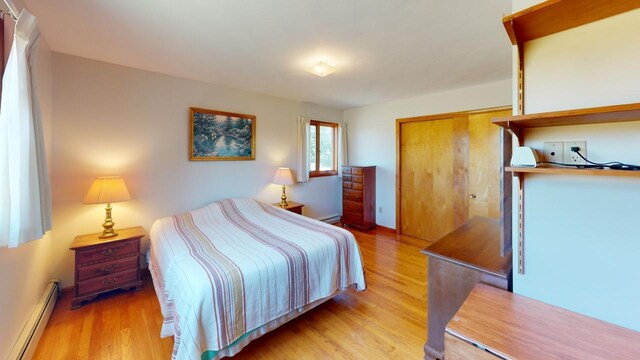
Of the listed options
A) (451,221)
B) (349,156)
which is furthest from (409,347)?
(349,156)

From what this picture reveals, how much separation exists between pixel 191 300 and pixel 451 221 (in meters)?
Answer: 3.51

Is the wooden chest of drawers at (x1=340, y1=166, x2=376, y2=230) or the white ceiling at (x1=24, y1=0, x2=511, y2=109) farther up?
the white ceiling at (x1=24, y1=0, x2=511, y2=109)

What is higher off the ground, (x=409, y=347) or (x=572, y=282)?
(x=572, y=282)

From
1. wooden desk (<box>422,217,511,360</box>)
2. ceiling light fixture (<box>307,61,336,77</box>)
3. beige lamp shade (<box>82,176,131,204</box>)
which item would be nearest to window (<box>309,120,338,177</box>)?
ceiling light fixture (<box>307,61,336,77</box>)

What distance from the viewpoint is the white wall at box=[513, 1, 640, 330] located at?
2.84 feet

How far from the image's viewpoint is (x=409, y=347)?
173 centimetres

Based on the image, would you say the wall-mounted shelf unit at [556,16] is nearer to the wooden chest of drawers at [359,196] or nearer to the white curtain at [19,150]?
the white curtain at [19,150]

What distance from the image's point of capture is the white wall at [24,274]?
4.46ft

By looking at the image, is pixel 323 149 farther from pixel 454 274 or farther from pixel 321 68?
pixel 454 274

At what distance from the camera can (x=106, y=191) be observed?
2307 mm

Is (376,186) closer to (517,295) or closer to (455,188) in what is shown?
(455,188)

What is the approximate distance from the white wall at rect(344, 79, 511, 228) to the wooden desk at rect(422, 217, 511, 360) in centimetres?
246

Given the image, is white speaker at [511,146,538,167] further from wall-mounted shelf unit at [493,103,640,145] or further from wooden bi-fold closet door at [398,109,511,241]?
wooden bi-fold closet door at [398,109,511,241]

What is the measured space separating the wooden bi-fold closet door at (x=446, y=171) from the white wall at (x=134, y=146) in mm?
2422
